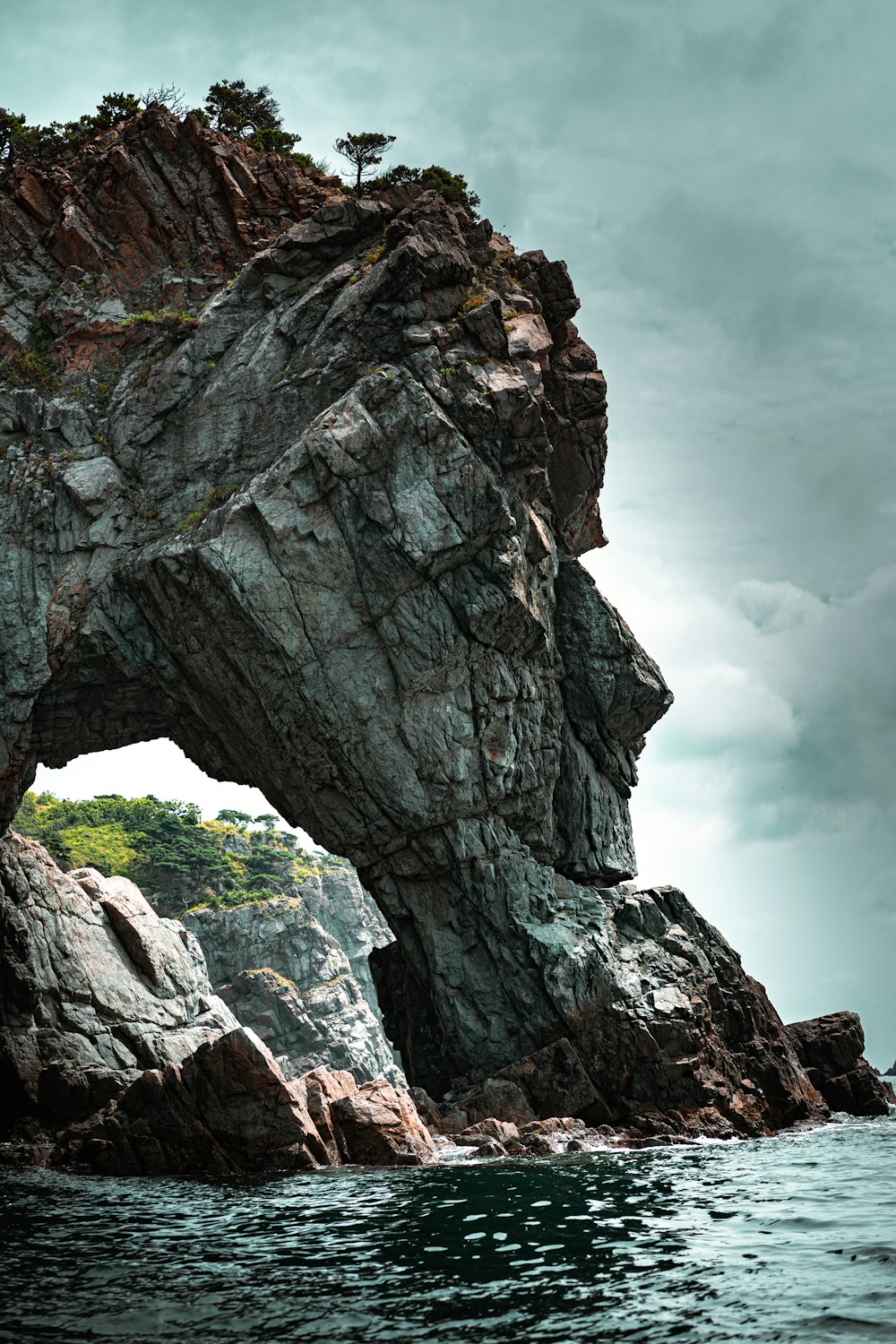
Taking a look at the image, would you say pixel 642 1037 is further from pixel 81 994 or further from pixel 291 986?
pixel 291 986

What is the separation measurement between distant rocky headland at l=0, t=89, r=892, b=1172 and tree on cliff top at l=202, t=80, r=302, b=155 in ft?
17.7

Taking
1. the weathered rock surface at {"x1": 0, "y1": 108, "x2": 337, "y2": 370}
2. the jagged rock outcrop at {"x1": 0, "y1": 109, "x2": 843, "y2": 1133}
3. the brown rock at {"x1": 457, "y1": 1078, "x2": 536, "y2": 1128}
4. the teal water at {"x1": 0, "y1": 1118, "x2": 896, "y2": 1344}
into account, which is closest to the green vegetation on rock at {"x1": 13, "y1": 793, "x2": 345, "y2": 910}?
the jagged rock outcrop at {"x1": 0, "y1": 109, "x2": 843, "y2": 1133}

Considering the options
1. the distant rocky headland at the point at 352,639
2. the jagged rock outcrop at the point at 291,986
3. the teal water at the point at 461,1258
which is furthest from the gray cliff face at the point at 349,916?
the teal water at the point at 461,1258

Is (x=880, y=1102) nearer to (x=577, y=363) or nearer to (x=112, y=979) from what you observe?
(x=112, y=979)

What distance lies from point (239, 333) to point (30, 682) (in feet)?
53.0

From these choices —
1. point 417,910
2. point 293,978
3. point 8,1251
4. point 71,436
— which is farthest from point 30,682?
point 293,978

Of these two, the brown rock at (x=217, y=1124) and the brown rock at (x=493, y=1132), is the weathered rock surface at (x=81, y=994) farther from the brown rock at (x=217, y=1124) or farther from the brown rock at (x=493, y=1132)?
the brown rock at (x=493, y=1132)

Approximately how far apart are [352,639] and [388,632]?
1277mm

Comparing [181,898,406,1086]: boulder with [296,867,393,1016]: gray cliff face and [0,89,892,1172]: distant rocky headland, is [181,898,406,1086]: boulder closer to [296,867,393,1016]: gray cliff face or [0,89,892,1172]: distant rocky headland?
[296,867,393,1016]: gray cliff face

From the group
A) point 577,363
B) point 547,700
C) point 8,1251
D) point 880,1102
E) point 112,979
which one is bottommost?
point 880,1102

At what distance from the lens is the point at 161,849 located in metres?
71.8

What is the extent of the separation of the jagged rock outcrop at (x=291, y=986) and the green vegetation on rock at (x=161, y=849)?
8.71 ft

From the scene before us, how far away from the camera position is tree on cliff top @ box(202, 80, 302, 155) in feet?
152

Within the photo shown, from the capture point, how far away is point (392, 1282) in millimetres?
11844
